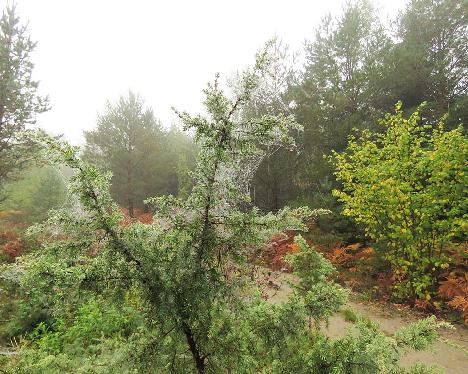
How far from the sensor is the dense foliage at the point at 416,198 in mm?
6621

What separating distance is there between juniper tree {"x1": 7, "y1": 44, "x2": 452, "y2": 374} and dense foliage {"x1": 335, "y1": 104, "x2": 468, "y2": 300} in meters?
5.49

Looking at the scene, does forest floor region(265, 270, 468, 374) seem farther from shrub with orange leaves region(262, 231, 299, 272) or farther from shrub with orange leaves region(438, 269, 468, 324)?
shrub with orange leaves region(262, 231, 299, 272)

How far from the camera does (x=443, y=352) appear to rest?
5.52m

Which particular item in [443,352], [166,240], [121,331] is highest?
[166,240]

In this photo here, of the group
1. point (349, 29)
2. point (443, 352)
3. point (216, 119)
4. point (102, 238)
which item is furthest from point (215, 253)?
point (349, 29)

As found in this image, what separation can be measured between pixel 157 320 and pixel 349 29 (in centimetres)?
1437

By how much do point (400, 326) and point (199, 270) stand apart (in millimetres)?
6622

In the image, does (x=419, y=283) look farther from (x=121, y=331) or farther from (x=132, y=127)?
(x=132, y=127)

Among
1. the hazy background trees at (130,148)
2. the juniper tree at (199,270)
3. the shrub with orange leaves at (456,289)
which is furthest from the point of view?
the hazy background trees at (130,148)

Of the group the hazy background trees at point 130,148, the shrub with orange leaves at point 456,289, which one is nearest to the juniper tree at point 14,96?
the hazy background trees at point 130,148

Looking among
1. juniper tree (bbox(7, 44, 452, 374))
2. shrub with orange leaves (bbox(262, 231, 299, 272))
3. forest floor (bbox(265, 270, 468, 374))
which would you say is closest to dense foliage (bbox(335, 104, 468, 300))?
forest floor (bbox(265, 270, 468, 374))

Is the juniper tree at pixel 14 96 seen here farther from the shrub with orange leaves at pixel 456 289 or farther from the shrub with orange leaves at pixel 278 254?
the shrub with orange leaves at pixel 456 289

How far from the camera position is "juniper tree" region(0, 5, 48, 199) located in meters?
11.3

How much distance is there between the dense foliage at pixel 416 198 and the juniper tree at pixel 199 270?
216 inches
